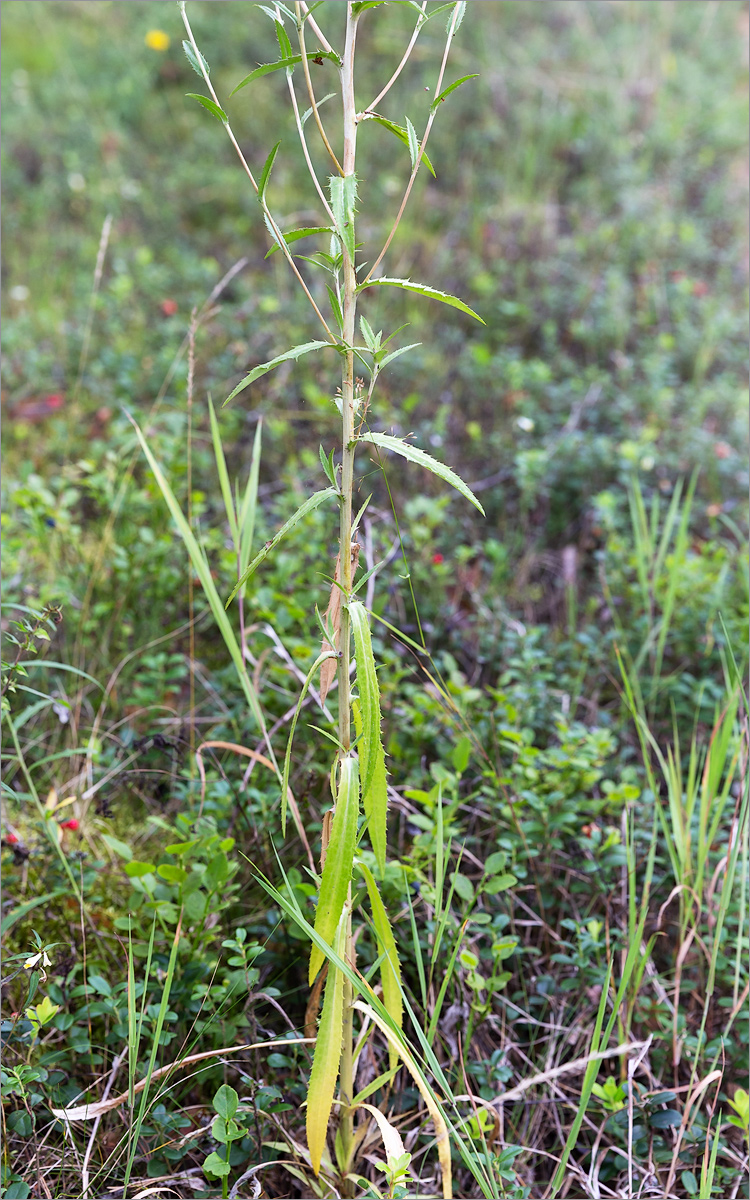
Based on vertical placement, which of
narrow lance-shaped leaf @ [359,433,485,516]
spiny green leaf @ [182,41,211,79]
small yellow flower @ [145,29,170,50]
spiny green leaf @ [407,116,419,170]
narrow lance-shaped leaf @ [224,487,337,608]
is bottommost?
narrow lance-shaped leaf @ [224,487,337,608]

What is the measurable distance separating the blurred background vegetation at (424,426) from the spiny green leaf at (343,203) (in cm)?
100

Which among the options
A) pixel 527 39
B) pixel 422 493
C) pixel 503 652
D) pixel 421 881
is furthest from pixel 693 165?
pixel 421 881

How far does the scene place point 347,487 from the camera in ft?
3.92

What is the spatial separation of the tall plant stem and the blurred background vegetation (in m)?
0.20

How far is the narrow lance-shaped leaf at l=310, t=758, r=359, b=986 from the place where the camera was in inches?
45.1


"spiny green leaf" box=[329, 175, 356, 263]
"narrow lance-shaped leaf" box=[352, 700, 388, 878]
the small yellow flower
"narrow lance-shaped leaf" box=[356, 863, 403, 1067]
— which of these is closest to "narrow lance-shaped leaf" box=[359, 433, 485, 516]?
"spiny green leaf" box=[329, 175, 356, 263]

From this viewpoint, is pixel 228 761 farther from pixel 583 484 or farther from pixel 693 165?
pixel 693 165

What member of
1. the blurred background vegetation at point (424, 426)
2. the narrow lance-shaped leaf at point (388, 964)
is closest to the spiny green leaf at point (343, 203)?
the narrow lance-shaped leaf at point (388, 964)

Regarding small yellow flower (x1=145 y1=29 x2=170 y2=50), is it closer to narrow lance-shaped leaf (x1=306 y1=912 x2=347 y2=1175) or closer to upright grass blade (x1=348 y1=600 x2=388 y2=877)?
upright grass blade (x1=348 y1=600 x2=388 y2=877)

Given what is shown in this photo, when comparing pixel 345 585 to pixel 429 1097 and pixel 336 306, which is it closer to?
pixel 336 306

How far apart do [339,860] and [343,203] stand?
32.2 inches

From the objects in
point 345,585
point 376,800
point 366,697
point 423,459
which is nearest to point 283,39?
point 423,459

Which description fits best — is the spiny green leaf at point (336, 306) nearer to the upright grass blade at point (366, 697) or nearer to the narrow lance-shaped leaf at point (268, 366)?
the narrow lance-shaped leaf at point (268, 366)

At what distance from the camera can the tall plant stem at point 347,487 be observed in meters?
1.09
